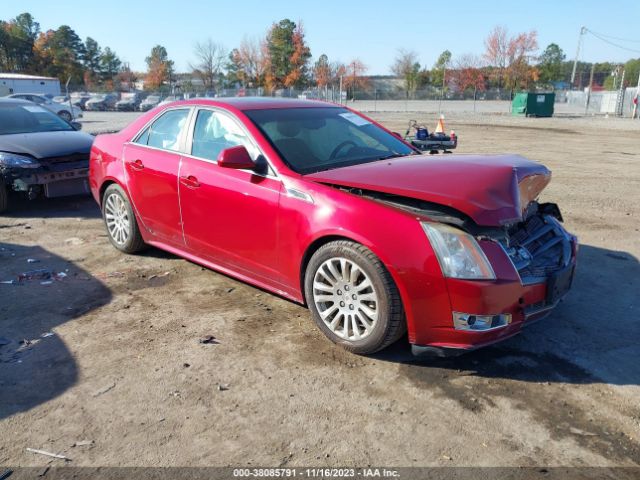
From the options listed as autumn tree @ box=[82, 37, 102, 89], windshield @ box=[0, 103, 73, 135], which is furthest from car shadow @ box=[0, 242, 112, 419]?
autumn tree @ box=[82, 37, 102, 89]

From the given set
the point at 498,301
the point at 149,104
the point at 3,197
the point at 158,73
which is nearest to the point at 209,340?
the point at 498,301

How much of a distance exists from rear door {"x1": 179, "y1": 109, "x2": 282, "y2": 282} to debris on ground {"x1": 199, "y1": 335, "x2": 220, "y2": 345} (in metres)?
0.62

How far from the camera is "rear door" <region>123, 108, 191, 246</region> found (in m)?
4.86

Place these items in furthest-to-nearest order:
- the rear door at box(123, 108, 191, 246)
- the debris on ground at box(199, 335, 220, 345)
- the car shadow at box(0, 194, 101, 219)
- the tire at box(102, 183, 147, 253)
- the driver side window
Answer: the car shadow at box(0, 194, 101, 219) → the tire at box(102, 183, 147, 253) → the rear door at box(123, 108, 191, 246) → the driver side window → the debris on ground at box(199, 335, 220, 345)

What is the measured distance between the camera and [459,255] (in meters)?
3.17

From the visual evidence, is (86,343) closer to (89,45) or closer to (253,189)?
(253,189)

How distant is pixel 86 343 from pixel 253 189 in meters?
1.64

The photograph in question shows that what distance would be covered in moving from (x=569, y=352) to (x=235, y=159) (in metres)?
2.73

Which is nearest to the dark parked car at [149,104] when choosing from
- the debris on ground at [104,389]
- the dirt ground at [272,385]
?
the dirt ground at [272,385]

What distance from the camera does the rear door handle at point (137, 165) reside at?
520 cm

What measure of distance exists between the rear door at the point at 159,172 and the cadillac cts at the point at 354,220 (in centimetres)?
2

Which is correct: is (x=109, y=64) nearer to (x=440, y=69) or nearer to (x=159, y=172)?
(x=440, y=69)

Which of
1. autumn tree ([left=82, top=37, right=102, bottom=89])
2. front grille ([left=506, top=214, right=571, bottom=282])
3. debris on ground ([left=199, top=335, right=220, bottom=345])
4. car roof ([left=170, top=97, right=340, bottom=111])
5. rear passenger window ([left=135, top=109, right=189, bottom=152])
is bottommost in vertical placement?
debris on ground ([left=199, top=335, right=220, bottom=345])

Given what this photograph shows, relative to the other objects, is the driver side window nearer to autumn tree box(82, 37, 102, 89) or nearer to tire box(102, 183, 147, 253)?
tire box(102, 183, 147, 253)
